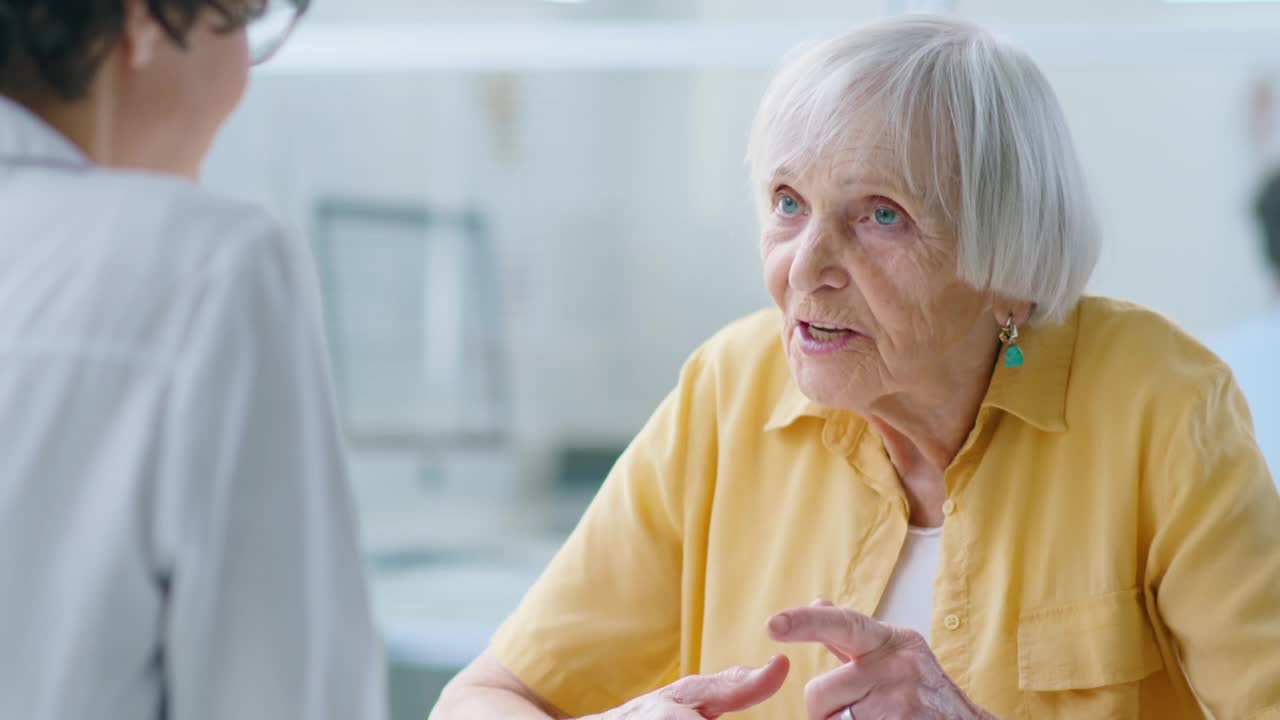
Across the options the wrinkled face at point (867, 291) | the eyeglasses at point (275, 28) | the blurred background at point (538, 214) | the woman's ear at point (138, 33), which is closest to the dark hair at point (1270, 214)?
the blurred background at point (538, 214)

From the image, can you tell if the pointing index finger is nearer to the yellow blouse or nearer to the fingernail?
the fingernail

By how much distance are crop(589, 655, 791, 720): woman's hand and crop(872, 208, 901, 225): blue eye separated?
19.5 inches

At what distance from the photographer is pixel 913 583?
1481 millimetres

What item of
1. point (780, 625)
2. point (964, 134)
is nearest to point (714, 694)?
point (780, 625)

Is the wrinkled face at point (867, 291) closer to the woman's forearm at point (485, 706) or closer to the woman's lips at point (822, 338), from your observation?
the woman's lips at point (822, 338)

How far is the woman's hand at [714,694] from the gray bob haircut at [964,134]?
0.49 metres

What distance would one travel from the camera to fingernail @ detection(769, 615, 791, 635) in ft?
3.90

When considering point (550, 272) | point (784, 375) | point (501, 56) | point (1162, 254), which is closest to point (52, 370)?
point (784, 375)

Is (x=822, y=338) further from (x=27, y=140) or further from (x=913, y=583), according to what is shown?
(x=27, y=140)

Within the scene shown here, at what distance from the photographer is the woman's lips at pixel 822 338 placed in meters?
1.46

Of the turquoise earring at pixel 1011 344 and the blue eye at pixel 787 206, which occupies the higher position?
the blue eye at pixel 787 206

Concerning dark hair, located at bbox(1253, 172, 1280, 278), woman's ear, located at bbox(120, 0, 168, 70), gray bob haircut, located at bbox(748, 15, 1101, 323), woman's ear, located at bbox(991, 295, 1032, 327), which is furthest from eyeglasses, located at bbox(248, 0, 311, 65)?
dark hair, located at bbox(1253, 172, 1280, 278)

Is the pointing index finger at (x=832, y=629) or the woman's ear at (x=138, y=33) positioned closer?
the woman's ear at (x=138, y=33)

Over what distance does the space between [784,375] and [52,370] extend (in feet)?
3.32
